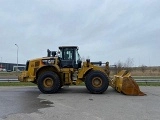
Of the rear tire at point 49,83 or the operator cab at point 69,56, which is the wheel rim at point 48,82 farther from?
the operator cab at point 69,56

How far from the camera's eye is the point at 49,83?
17.3m

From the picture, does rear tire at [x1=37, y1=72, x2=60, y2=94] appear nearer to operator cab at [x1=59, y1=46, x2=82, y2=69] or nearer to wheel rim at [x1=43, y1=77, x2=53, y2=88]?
wheel rim at [x1=43, y1=77, x2=53, y2=88]

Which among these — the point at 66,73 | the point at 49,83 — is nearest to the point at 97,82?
the point at 66,73

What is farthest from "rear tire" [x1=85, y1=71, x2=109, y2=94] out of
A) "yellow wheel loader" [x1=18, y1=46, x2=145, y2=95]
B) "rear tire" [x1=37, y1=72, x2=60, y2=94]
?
"rear tire" [x1=37, y1=72, x2=60, y2=94]

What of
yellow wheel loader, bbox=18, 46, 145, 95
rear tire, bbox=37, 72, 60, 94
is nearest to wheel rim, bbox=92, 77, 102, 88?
yellow wheel loader, bbox=18, 46, 145, 95

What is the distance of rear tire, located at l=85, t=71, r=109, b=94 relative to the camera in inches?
663

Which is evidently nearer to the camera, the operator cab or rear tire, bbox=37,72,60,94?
rear tire, bbox=37,72,60,94

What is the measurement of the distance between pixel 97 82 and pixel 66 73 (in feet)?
6.82

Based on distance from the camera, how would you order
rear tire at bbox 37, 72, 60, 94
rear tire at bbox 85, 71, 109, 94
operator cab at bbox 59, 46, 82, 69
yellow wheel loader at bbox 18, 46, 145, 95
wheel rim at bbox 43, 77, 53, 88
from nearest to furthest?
rear tire at bbox 85, 71, 109, 94
yellow wheel loader at bbox 18, 46, 145, 95
rear tire at bbox 37, 72, 60, 94
wheel rim at bbox 43, 77, 53, 88
operator cab at bbox 59, 46, 82, 69

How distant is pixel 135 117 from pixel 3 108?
5309 mm

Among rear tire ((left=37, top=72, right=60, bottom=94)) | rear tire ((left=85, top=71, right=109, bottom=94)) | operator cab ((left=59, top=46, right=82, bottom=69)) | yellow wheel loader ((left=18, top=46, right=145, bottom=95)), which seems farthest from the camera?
operator cab ((left=59, top=46, right=82, bottom=69))

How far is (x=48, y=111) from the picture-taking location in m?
10.3

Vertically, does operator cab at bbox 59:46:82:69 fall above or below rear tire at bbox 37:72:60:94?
above

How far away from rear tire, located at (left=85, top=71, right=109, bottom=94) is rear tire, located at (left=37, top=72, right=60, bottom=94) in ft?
6.19
